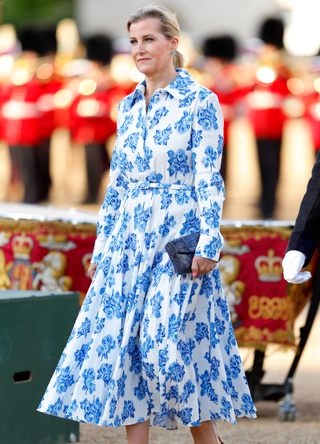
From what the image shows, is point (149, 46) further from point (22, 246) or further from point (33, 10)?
point (33, 10)

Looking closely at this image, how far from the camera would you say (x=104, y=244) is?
2.64 m

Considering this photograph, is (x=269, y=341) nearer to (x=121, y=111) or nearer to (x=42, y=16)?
(x=121, y=111)

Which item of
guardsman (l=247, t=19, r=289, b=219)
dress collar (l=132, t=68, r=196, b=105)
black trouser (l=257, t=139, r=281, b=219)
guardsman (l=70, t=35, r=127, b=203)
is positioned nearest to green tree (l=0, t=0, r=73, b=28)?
guardsman (l=70, t=35, r=127, b=203)

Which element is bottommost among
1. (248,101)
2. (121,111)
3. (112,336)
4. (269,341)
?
(269,341)

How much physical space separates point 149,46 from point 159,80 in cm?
11

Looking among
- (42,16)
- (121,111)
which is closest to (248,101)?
(121,111)

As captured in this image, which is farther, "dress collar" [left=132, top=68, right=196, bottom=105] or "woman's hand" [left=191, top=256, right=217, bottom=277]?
"dress collar" [left=132, top=68, right=196, bottom=105]

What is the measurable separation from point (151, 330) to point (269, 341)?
1.35m

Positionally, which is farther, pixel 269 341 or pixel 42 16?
→ pixel 42 16

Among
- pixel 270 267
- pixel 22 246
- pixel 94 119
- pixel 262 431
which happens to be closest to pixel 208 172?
pixel 270 267

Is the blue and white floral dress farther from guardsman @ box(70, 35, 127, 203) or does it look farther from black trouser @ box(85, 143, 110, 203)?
black trouser @ box(85, 143, 110, 203)

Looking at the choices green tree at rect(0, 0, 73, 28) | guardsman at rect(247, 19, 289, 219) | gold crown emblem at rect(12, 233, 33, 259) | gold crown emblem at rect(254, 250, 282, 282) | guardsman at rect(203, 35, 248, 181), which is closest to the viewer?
gold crown emblem at rect(254, 250, 282, 282)

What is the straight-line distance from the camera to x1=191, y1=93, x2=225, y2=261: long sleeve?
2396 mm

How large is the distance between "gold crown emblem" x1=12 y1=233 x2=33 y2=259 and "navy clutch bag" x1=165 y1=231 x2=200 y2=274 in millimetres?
1442
